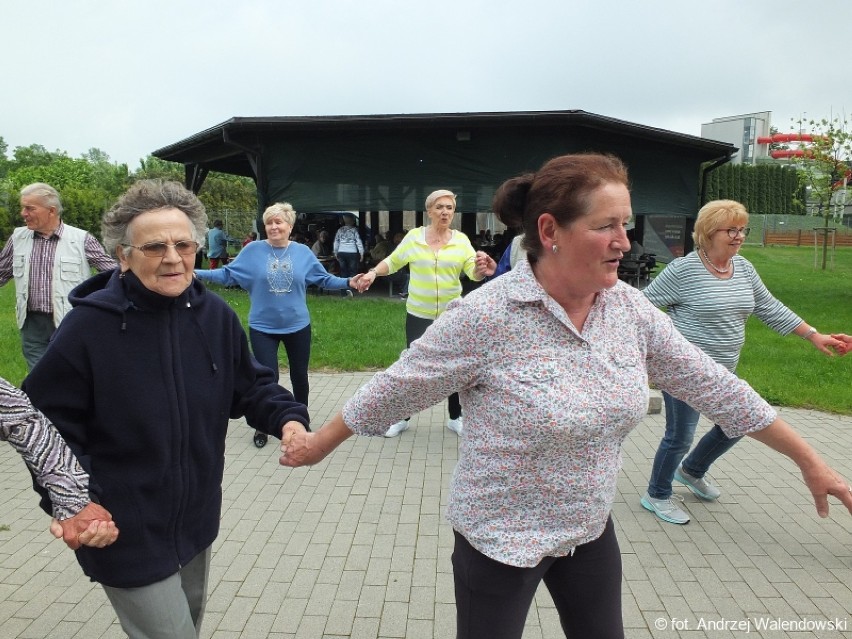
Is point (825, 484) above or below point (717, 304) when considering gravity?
below

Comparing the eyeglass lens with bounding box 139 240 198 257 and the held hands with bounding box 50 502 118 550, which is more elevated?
the eyeglass lens with bounding box 139 240 198 257

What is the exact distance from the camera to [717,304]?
12.7 feet

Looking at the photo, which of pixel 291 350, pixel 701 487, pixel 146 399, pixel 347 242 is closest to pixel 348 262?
pixel 347 242

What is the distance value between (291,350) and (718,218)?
3381 mm

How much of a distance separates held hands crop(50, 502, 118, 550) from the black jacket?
0.28ft

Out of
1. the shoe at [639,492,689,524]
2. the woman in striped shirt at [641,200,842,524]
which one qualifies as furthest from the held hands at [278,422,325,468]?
the shoe at [639,492,689,524]

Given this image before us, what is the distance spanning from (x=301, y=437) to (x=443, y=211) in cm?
348

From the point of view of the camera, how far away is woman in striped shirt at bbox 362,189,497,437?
5461 millimetres

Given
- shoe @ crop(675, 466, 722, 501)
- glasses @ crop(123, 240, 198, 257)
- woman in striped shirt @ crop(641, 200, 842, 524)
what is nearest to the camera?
glasses @ crop(123, 240, 198, 257)

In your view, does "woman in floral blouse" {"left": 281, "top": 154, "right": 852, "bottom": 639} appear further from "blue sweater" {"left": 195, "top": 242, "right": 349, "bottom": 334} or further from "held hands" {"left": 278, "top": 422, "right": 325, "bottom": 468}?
"blue sweater" {"left": 195, "top": 242, "right": 349, "bottom": 334}

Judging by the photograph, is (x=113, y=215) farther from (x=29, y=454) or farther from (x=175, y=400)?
(x=29, y=454)

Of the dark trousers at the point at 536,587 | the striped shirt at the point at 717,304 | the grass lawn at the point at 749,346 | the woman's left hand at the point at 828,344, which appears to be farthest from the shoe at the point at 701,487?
the grass lawn at the point at 749,346

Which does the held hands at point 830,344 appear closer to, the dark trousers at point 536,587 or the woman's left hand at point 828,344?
Answer: the woman's left hand at point 828,344

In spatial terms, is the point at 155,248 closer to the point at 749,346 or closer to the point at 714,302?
the point at 714,302
